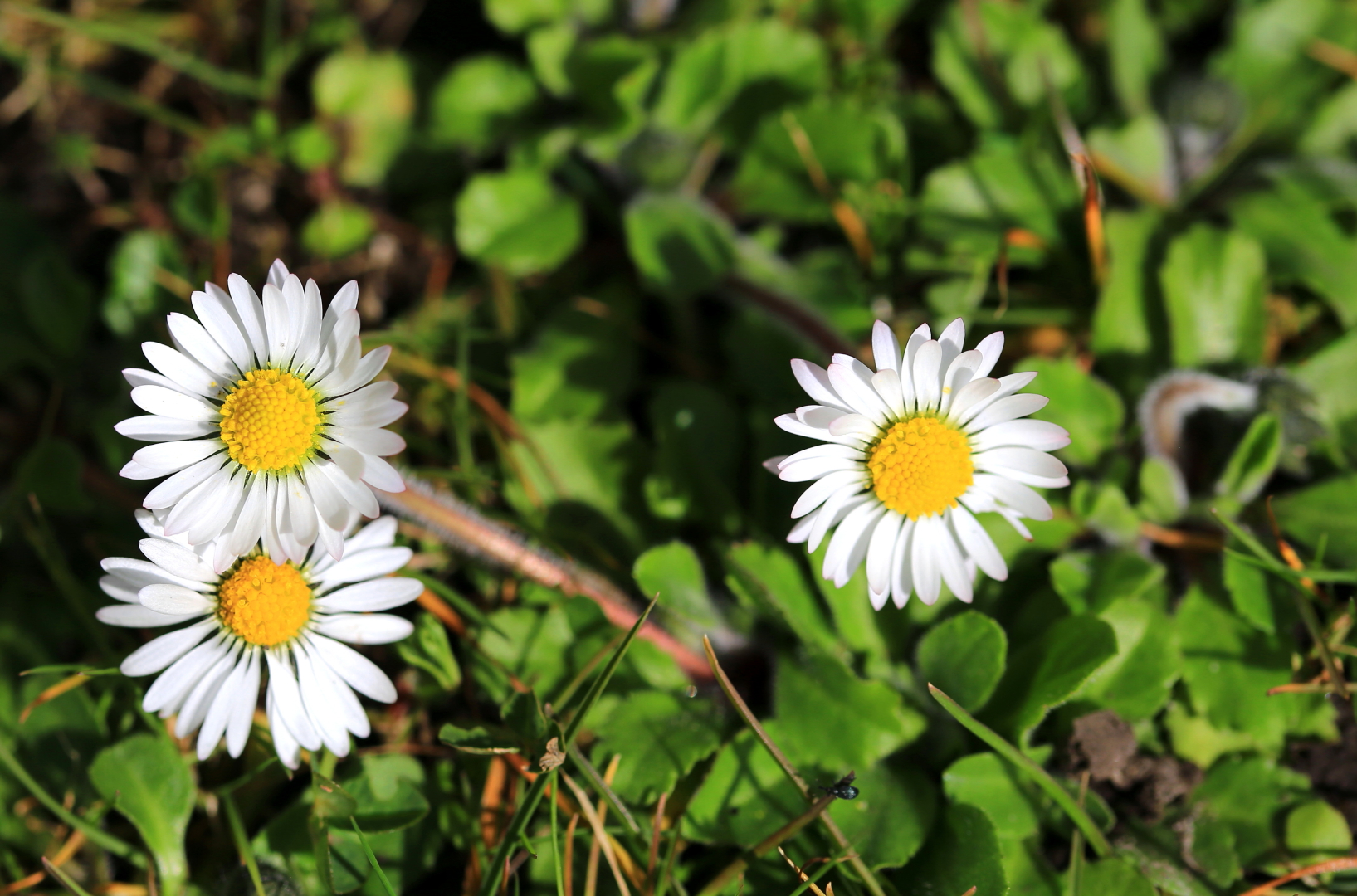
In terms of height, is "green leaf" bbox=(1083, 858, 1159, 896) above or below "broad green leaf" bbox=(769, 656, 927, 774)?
below

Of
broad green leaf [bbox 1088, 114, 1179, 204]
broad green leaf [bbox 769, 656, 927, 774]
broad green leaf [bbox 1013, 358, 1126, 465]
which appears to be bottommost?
broad green leaf [bbox 769, 656, 927, 774]

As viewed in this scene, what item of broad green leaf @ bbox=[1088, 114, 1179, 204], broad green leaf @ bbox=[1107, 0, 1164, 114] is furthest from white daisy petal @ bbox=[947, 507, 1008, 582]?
broad green leaf @ bbox=[1107, 0, 1164, 114]

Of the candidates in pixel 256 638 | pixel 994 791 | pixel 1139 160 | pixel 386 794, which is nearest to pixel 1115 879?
pixel 994 791

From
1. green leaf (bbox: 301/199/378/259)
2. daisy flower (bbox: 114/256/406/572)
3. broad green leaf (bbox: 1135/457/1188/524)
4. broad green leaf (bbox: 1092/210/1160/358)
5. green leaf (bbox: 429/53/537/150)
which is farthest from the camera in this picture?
green leaf (bbox: 301/199/378/259)

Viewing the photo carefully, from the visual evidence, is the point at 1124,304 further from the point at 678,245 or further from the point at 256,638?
the point at 256,638

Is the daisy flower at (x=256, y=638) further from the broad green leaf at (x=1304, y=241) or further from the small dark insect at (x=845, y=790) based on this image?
the broad green leaf at (x=1304, y=241)

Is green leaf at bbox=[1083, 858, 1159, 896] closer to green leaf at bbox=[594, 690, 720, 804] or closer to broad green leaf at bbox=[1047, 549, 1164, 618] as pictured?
broad green leaf at bbox=[1047, 549, 1164, 618]
